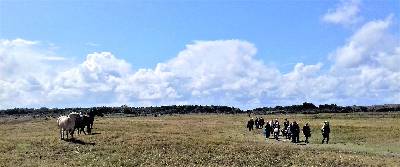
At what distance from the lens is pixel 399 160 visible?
3981 centimetres

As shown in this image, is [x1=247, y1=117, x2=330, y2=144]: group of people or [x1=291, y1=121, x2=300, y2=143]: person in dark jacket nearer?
[x1=247, y1=117, x2=330, y2=144]: group of people

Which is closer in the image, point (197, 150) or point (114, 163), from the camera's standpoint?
Answer: point (114, 163)

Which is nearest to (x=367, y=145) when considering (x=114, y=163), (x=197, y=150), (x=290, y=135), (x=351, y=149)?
(x=351, y=149)

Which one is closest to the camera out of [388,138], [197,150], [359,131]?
[197,150]

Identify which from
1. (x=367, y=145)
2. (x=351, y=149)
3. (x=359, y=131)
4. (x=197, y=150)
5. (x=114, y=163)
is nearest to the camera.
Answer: (x=114, y=163)

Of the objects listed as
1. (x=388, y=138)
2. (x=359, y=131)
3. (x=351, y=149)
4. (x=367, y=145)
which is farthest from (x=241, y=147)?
(x=359, y=131)

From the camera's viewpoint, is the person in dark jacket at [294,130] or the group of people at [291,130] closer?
the group of people at [291,130]

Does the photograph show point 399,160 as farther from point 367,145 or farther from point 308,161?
point 367,145

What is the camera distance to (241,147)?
44.6 meters

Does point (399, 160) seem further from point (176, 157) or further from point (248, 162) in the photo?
point (176, 157)

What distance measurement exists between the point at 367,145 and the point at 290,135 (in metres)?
9.24

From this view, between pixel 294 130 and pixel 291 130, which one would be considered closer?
pixel 294 130

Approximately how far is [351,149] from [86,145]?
865 inches

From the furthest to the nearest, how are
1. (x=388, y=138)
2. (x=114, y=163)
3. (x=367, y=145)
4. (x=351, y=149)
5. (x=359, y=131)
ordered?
(x=359, y=131)
(x=388, y=138)
(x=367, y=145)
(x=351, y=149)
(x=114, y=163)
